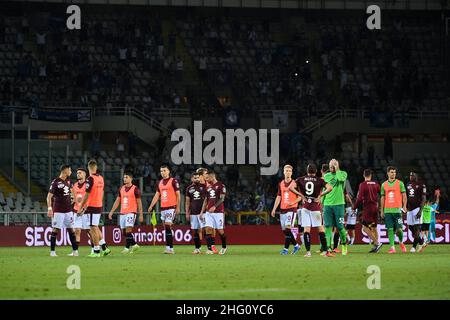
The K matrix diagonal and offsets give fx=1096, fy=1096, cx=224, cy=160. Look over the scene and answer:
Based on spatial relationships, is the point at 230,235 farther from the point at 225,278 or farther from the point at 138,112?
the point at 225,278

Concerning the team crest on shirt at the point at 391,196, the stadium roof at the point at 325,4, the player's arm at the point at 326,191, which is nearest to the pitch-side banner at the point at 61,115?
the stadium roof at the point at 325,4

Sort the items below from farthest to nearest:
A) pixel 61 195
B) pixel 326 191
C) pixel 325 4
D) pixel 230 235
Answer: pixel 325 4 → pixel 230 235 → pixel 61 195 → pixel 326 191

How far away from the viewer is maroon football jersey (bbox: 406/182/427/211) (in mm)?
33094

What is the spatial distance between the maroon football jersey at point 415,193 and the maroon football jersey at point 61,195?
10619 millimetres

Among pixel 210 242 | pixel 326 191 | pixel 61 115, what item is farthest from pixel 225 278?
pixel 61 115

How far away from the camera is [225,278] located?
1933 centimetres

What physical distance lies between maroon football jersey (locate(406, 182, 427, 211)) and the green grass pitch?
664cm

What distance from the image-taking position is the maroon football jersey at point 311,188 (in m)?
27.6

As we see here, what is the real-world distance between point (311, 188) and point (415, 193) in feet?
21.4

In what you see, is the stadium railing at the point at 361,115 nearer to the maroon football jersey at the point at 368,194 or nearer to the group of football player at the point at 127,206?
the group of football player at the point at 127,206

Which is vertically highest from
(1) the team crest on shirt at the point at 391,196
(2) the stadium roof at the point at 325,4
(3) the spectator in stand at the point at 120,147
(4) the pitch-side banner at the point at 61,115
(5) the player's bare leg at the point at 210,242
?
(2) the stadium roof at the point at 325,4

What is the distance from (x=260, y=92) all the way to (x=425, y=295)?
1510 inches

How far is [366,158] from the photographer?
166 ft

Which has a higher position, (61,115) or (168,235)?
(61,115)
